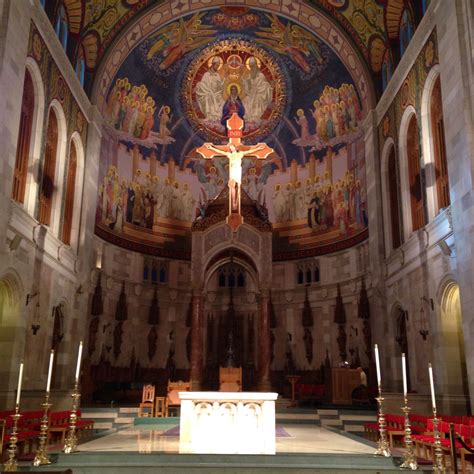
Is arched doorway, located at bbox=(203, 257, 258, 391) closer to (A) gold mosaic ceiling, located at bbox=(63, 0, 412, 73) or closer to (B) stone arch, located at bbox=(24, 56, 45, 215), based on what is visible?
(A) gold mosaic ceiling, located at bbox=(63, 0, 412, 73)

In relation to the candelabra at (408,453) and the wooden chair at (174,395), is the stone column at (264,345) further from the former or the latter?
the candelabra at (408,453)

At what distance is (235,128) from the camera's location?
17.0 metres

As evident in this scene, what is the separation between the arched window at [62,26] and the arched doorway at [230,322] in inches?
451

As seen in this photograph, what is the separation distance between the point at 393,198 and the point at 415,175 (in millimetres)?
2332

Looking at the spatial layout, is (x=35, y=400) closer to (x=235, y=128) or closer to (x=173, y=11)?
(x=235, y=128)

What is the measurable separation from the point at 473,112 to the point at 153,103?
1719 centimetres

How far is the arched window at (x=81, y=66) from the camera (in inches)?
795

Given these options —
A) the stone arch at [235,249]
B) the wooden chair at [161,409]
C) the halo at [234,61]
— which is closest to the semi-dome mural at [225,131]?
the halo at [234,61]

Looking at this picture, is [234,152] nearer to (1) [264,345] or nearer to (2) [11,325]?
(2) [11,325]

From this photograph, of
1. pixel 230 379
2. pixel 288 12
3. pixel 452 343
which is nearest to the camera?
pixel 452 343

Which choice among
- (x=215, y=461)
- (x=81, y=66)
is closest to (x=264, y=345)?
(x=81, y=66)

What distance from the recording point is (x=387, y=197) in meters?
20.6

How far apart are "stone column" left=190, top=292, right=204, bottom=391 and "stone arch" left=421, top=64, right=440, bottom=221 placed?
9.93 meters

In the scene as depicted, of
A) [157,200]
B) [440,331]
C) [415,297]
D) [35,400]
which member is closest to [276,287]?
[157,200]
